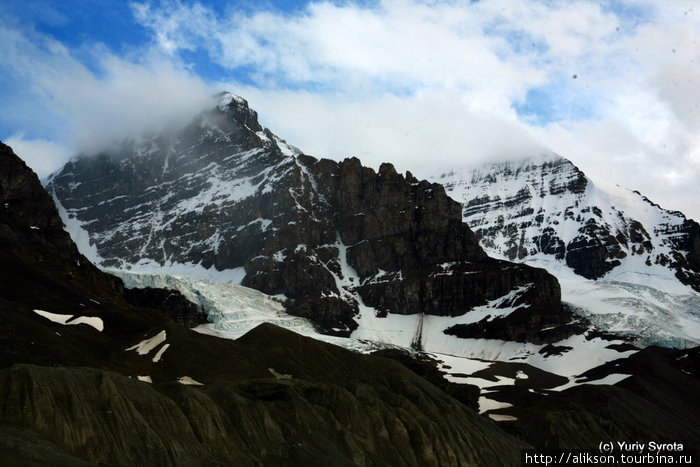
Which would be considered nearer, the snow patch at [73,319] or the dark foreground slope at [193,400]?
the dark foreground slope at [193,400]

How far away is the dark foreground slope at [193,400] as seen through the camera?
77250mm

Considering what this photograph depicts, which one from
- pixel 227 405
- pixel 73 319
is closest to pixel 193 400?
pixel 227 405

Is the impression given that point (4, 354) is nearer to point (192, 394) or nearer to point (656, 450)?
point (192, 394)

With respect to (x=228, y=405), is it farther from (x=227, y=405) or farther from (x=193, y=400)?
(x=193, y=400)

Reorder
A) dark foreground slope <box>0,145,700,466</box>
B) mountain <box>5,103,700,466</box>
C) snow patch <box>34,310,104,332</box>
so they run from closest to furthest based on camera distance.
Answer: dark foreground slope <box>0,145,700,466</box>
mountain <box>5,103,700,466</box>
snow patch <box>34,310,104,332</box>

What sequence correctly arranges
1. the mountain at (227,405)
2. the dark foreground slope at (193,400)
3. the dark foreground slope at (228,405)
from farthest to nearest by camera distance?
the mountain at (227,405) < the dark foreground slope at (228,405) < the dark foreground slope at (193,400)

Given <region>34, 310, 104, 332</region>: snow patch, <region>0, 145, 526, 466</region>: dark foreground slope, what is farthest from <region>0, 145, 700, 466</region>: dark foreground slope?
<region>34, 310, 104, 332</region>: snow patch

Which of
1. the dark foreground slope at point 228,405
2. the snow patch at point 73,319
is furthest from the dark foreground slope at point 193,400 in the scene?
the snow patch at point 73,319

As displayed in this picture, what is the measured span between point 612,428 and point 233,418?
9548 centimetres

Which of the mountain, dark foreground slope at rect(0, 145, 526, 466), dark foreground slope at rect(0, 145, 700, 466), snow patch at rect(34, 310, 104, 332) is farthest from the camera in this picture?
snow patch at rect(34, 310, 104, 332)

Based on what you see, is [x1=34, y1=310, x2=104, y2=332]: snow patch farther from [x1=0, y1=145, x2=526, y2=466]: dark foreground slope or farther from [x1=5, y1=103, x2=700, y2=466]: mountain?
[x1=0, y1=145, x2=526, y2=466]: dark foreground slope

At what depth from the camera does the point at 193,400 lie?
94062 mm

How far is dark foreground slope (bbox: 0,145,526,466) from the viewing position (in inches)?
3041

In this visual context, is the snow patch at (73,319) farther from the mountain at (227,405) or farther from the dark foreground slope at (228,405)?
the dark foreground slope at (228,405)
